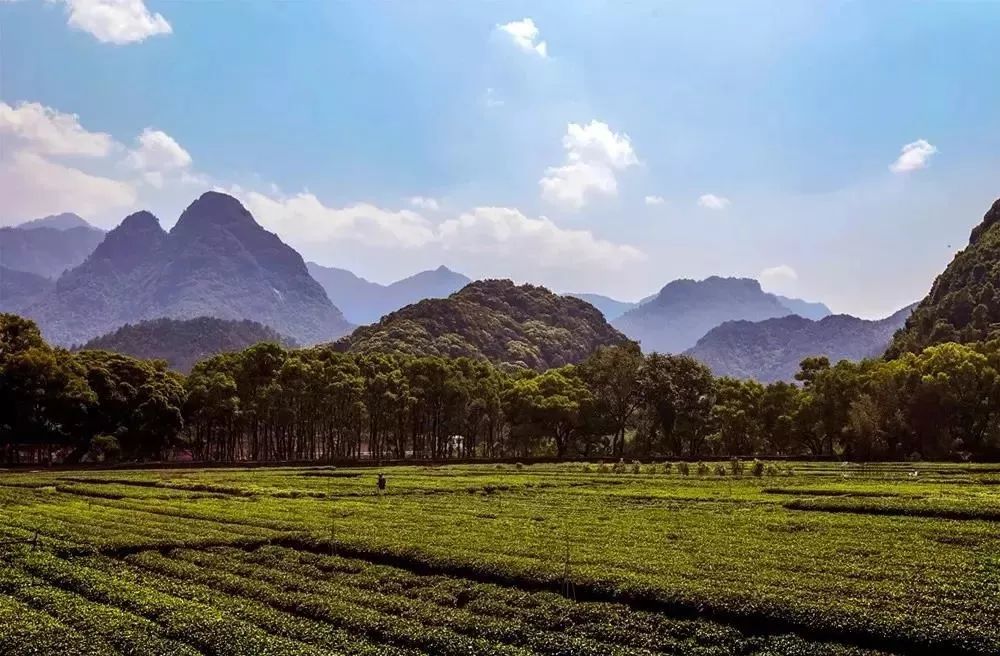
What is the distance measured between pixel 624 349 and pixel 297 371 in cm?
4761

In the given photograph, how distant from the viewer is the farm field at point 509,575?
19.2m

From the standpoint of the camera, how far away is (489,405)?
357 feet

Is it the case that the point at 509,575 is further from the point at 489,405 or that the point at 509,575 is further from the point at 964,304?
the point at 964,304

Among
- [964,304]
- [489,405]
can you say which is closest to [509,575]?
[489,405]

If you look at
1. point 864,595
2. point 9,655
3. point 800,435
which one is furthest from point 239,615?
point 800,435

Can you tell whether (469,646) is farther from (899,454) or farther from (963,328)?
(963,328)

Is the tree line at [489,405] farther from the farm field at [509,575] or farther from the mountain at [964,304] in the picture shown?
the farm field at [509,575]

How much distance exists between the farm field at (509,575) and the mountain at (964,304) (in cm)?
9835

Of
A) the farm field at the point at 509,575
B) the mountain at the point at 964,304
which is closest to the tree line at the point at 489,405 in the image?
the mountain at the point at 964,304

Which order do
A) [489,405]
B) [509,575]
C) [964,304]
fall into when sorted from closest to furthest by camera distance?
1. [509,575]
2. [489,405]
3. [964,304]

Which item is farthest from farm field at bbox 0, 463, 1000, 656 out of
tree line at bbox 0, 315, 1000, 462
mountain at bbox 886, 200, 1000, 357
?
mountain at bbox 886, 200, 1000, 357

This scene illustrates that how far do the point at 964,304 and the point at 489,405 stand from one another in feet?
294

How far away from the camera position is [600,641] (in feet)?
64.0

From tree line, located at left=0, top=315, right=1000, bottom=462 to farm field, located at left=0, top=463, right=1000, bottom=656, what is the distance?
132 feet
